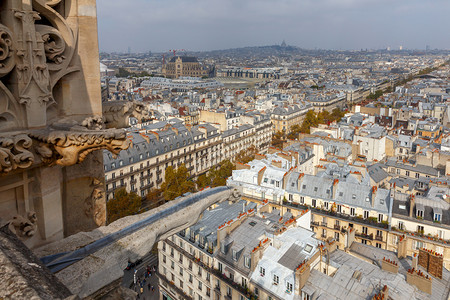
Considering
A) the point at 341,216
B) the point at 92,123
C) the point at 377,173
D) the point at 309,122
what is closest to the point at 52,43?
the point at 92,123

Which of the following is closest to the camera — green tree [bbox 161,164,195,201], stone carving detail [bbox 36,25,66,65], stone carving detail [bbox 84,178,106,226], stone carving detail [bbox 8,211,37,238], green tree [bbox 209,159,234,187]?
stone carving detail [bbox 8,211,37,238]

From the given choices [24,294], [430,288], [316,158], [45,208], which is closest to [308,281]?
[430,288]

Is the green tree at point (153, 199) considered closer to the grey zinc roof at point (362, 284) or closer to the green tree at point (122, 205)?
the green tree at point (122, 205)

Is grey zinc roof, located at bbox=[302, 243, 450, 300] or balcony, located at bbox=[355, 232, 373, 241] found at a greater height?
grey zinc roof, located at bbox=[302, 243, 450, 300]

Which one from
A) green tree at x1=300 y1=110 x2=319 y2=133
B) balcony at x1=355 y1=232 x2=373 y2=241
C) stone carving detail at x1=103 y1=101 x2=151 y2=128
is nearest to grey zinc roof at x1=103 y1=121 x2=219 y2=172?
balcony at x1=355 y1=232 x2=373 y2=241

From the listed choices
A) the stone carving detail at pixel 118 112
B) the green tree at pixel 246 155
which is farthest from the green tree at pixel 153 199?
the stone carving detail at pixel 118 112

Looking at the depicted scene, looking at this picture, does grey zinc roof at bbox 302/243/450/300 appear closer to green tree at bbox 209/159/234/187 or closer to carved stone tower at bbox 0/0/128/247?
carved stone tower at bbox 0/0/128/247
